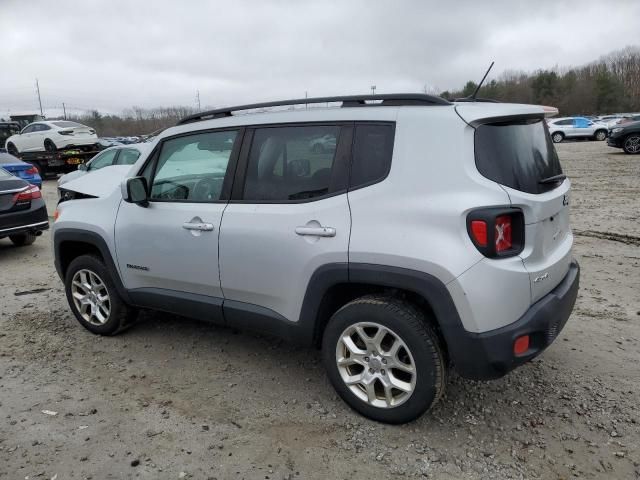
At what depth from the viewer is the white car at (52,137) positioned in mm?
19203

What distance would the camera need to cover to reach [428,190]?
103 inches

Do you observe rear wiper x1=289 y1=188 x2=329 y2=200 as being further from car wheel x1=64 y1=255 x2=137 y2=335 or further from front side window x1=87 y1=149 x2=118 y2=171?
front side window x1=87 y1=149 x2=118 y2=171

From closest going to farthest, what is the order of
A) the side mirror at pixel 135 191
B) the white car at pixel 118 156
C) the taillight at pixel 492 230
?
1. the taillight at pixel 492 230
2. the side mirror at pixel 135 191
3. the white car at pixel 118 156

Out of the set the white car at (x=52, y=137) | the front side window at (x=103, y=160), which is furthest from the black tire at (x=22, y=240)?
the white car at (x=52, y=137)

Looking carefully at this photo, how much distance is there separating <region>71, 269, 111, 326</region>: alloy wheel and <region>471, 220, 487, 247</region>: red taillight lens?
3160 millimetres

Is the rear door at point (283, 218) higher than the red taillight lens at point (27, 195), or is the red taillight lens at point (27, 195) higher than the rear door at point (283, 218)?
the rear door at point (283, 218)

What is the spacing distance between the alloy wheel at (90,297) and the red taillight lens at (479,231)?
3.16 meters

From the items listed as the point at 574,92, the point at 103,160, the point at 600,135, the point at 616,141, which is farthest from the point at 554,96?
the point at 103,160

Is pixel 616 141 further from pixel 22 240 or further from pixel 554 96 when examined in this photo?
pixel 554 96

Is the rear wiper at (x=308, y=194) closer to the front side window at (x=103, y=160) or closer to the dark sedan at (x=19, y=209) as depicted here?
the dark sedan at (x=19, y=209)

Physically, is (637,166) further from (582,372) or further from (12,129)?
(12,129)

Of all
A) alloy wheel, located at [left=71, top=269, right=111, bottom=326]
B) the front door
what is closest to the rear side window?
the front door

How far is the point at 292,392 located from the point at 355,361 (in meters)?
0.67

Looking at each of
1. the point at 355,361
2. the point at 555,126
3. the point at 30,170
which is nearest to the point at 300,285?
the point at 355,361
